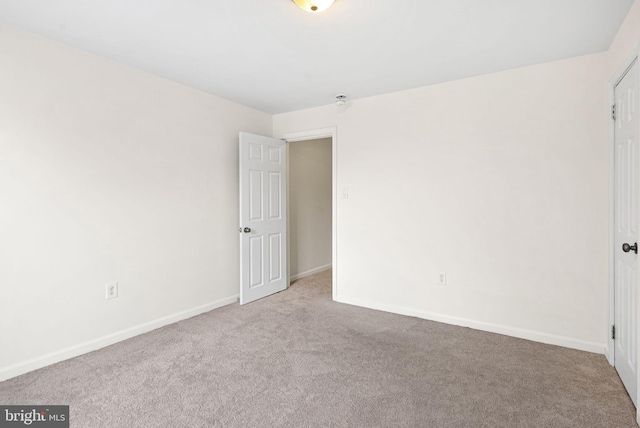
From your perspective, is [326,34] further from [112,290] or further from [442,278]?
[112,290]

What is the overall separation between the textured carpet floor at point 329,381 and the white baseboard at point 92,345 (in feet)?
0.25

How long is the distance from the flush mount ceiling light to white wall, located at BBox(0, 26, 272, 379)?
1.84 metres

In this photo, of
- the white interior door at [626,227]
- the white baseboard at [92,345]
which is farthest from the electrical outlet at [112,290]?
the white interior door at [626,227]

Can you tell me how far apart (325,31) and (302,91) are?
4.10 ft

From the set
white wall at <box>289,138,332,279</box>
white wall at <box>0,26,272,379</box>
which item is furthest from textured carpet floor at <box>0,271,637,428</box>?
white wall at <box>289,138,332,279</box>

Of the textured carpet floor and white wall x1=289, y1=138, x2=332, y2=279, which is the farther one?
white wall x1=289, y1=138, x2=332, y2=279

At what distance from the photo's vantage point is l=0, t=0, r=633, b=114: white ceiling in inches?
79.2

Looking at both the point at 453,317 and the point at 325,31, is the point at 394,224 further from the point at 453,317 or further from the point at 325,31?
the point at 325,31

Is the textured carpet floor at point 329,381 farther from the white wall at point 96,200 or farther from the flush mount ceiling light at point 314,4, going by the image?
the flush mount ceiling light at point 314,4

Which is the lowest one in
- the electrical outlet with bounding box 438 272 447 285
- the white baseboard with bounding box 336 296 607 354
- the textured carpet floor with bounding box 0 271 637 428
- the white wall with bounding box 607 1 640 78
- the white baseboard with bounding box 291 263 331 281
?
the textured carpet floor with bounding box 0 271 637 428

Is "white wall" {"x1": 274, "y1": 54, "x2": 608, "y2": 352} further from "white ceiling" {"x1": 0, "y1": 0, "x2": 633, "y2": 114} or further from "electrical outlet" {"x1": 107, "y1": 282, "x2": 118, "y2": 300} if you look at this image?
"electrical outlet" {"x1": 107, "y1": 282, "x2": 118, "y2": 300}

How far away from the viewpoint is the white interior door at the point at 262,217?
12.7 ft

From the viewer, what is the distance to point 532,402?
1.99 m

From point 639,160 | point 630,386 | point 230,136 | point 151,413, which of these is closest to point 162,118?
point 230,136
